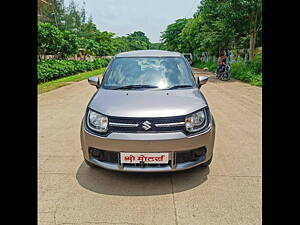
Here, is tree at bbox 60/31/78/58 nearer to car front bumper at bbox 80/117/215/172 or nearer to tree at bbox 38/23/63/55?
tree at bbox 38/23/63/55

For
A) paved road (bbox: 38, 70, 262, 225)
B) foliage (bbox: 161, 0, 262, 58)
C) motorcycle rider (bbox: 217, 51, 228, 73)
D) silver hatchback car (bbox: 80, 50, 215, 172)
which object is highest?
foliage (bbox: 161, 0, 262, 58)

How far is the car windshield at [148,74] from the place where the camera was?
12.7ft

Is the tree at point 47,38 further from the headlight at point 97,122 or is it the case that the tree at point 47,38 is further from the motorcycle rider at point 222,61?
the headlight at point 97,122

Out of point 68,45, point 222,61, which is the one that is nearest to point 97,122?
point 222,61

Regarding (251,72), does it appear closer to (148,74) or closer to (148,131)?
(148,74)

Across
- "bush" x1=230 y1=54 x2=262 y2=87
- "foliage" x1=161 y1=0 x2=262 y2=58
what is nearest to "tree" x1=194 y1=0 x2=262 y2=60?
"foliage" x1=161 y1=0 x2=262 y2=58

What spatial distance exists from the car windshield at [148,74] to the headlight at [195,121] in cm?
77

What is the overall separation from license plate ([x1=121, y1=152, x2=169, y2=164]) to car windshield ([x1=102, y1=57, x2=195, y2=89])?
3.83 ft

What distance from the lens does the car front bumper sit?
2.92 metres

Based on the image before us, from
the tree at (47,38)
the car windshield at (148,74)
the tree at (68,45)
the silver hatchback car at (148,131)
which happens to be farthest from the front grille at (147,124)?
the tree at (68,45)

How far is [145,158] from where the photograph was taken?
2.96 meters
